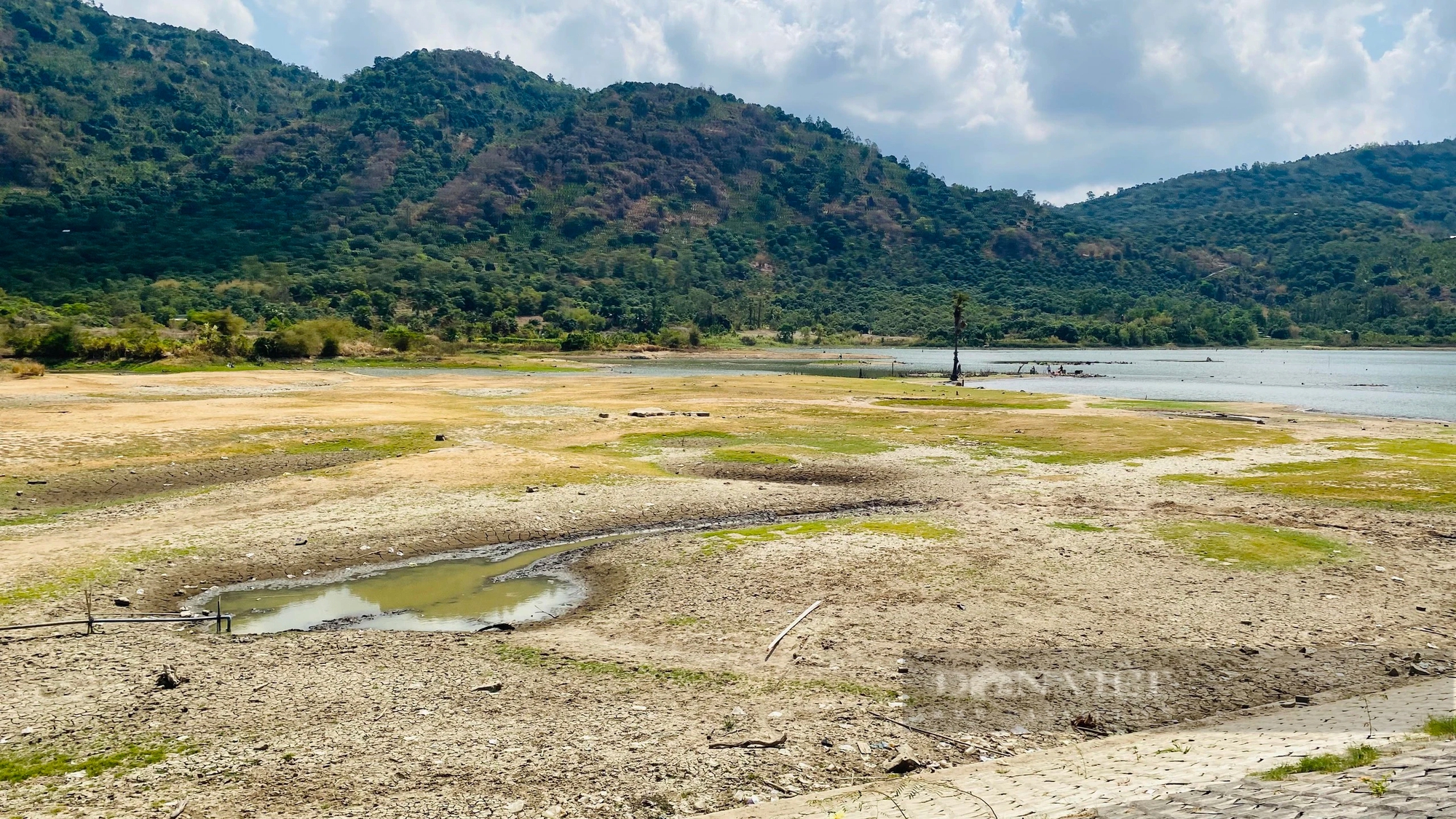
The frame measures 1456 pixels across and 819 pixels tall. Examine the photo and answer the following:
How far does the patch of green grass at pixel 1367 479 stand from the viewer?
85.5 feet

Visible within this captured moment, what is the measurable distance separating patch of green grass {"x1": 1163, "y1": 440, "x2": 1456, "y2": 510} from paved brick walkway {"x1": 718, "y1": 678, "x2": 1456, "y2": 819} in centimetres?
1745

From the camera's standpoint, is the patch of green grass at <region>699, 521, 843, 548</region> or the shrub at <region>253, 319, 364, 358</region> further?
the shrub at <region>253, 319, 364, 358</region>

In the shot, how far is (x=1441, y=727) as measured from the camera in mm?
9516

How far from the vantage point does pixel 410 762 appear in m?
9.78

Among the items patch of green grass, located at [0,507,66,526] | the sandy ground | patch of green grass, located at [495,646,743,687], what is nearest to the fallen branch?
the sandy ground

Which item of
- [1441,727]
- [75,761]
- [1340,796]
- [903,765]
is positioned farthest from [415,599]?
[1441,727]

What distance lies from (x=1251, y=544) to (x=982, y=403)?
41.1m

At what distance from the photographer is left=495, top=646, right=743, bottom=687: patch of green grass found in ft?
41.0

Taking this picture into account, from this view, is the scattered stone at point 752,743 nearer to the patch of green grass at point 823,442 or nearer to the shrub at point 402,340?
the patch of green grass at point 823,442

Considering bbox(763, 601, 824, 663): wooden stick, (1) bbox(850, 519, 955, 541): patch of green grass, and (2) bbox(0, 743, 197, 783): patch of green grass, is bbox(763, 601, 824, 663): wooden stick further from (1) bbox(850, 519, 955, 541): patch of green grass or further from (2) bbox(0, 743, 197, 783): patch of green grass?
(2) bbox(0, 743, 197, 783): patch of green grass

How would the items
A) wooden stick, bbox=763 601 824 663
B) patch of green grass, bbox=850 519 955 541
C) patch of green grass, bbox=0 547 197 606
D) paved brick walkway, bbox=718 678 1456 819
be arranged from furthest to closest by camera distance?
1. patch of green grass, bbox=850 519 955 541
2. patch of green grass, bbox=0 547 197 606
3. wooden stick, bbox=763 601 824 663
4. paved brick walkway, bbox=718 678 1456 819

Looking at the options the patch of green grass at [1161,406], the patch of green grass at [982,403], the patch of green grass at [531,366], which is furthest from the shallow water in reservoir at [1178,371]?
the patch of green grass at [982,403]

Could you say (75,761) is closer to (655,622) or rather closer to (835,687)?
(655,622)

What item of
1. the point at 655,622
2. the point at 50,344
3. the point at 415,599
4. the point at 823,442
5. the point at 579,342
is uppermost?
the point at 50,344
